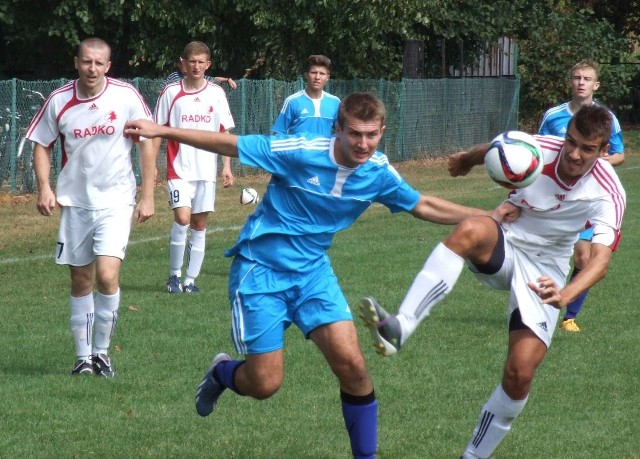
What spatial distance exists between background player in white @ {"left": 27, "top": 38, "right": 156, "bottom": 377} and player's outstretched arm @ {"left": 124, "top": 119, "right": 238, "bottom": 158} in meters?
2.21

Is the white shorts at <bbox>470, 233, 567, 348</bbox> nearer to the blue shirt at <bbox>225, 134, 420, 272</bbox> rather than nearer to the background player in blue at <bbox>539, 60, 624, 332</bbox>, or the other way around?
the blue shirt at <bbox>225, 134, 420, 272</bbox>

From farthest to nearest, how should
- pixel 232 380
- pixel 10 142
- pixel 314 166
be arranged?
pixel 10 142 → pixel 232 380 → pixel 314 166

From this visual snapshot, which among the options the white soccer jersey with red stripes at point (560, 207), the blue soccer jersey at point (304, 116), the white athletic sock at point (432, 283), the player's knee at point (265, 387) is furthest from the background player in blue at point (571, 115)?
the player's knee at point (265, 387)

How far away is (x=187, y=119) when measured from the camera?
39.5 feet

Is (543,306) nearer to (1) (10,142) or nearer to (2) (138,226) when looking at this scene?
(2) (138,226)

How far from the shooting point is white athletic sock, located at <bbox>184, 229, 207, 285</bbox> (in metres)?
11.8

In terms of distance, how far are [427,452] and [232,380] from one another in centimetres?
114

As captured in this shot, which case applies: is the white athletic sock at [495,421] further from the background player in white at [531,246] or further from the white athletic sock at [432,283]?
the white athletic sock at [432,283]

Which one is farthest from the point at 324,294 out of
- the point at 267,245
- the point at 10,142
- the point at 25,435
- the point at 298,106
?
the point at 10,142

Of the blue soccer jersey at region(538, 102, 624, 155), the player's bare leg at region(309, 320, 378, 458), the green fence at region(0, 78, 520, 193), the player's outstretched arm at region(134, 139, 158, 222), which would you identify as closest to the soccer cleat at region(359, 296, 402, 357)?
A: the player's bare leg at region(309, 320, 378, 458)

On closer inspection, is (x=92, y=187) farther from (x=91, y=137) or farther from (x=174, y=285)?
(x=174, y=285)

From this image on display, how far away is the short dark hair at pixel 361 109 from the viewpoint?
5.66 m

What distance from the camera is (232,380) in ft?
20.8

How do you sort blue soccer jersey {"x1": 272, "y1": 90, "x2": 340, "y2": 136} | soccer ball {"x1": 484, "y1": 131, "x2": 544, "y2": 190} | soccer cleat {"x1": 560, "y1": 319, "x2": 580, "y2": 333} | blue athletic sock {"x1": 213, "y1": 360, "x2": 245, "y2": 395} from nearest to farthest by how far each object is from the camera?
soccer ball {"x1": 484, "y1": 131, "x2": 544, "y2": 190} → blue athletic sock {"x1": 213, "y1": 360, "x2": 245, "y2": 395} → soccer cleat {"x1": 560, "y1": 319, "x2": 580, "y2": 333} → blue soccer jersey {"x1": 272, "y1": 90, "x2": 340, "y2": 136}
